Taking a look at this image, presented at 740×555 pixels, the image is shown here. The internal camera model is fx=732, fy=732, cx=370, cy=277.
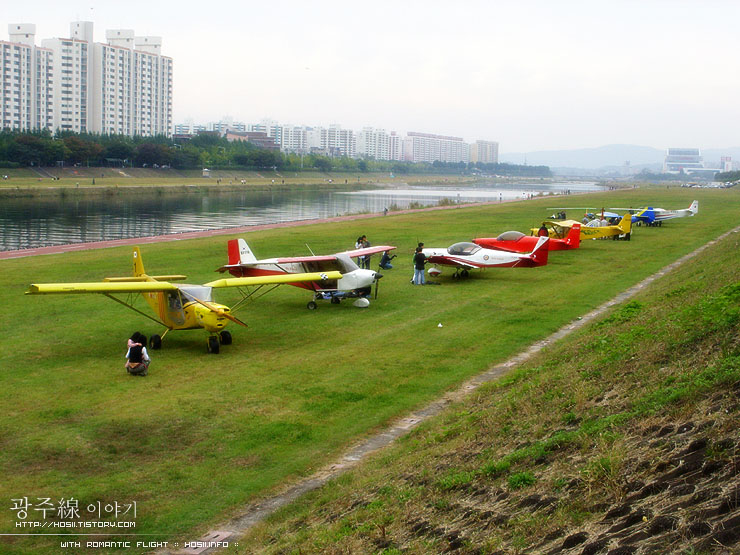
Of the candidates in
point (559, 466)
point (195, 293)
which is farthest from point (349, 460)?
point (195, 293)

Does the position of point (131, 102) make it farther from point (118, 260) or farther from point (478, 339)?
point (478, 339)

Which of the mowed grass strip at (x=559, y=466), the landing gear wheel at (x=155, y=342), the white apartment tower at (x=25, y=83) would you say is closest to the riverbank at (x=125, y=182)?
the white apartment tower at (x=25, y=83)

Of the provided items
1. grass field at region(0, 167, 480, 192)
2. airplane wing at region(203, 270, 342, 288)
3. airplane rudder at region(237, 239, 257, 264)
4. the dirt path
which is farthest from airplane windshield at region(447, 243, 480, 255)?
grass field at region(0, 167, 480, 192)

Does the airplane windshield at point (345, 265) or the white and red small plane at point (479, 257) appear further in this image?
the white and red small plane at point (479, 257)

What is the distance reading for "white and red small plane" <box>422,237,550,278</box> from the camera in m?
26.2

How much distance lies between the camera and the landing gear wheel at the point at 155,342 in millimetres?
16600

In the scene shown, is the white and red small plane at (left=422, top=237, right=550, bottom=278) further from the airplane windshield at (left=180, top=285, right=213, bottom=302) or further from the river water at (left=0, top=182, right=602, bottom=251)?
the river water at (left=0, top=182, right=602, bottom=251)

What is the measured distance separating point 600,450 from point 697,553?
2510 mm

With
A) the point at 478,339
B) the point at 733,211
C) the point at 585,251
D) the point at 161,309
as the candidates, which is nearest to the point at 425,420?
the point at 478,339

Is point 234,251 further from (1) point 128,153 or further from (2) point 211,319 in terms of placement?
(1) point 128,153

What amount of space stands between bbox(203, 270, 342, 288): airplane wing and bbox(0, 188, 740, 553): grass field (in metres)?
1.13

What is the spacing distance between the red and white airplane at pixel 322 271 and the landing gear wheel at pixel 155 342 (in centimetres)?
545

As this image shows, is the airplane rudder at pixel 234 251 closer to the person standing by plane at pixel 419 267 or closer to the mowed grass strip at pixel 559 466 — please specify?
the person standing by plane at pixel 419 267

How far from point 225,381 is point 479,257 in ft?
46.6
